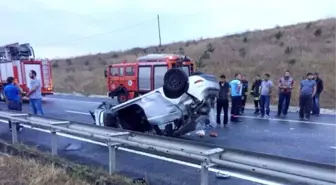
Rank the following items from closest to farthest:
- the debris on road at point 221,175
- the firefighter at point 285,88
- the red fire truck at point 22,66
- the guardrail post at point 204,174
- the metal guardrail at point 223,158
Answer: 1. the metal guardrail at point 223,158
2. the guardrail post at point 204,174
3. the debris on road at point 221,175
4. the firefighter at point 285,88
5. the red fire truck at point 22,66

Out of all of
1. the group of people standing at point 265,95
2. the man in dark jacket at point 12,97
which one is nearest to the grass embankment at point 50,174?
the man in dark jacket at point 12,97

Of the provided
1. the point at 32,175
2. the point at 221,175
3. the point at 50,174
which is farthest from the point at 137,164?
the point at 32,175

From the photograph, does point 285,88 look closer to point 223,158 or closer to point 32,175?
point 223,158

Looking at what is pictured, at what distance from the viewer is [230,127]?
39.7ft

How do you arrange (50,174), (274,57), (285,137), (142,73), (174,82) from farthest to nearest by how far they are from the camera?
(274,57) → (142,73) → (285,137) → (174,82) → (50,174)

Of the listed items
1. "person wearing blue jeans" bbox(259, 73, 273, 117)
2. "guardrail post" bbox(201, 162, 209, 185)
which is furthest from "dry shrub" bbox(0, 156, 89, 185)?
"person wearing blue jeans" bbox(259, 73, 273, 117)

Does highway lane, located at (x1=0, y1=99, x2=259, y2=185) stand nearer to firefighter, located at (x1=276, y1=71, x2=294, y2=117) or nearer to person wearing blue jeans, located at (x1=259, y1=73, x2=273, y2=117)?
person wearing blue jeans, located at (x1=259, y1=73, x2=273, y2=117)

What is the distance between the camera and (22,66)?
2200 cm

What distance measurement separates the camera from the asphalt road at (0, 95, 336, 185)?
6430 millimetres

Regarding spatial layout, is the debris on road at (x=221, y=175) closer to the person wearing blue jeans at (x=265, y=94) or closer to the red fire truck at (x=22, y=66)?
the person wearing blue jeans at (x=265, y=94)

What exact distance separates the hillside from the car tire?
465 inches

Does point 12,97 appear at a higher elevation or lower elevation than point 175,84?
lower

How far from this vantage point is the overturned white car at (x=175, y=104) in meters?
8.51

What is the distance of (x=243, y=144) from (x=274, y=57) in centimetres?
2236
